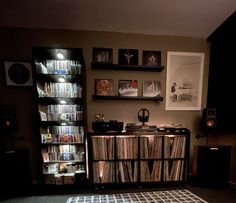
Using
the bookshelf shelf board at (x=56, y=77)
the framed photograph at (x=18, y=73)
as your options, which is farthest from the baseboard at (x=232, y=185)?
the framed photograph at (x=18, y=73)

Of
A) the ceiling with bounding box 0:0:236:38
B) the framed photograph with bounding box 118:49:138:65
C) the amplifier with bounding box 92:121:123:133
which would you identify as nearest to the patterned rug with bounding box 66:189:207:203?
the amplifier with bounding box 92:121:123:133

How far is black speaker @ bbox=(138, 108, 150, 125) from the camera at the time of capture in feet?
6.80

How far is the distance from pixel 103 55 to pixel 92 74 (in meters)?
0.35

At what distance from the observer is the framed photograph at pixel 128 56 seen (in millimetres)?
2143

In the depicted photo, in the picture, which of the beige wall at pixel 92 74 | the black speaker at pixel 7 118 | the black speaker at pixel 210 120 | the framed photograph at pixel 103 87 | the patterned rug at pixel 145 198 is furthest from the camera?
the framed photograph at pixel 103 87

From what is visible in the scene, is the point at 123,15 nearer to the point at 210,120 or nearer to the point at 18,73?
the point at 18,73

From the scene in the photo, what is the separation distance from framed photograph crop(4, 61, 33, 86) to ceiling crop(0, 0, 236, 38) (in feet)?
1.87

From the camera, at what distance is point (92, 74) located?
2137mm

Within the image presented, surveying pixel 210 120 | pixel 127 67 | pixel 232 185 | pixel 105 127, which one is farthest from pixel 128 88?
pixel 232 185

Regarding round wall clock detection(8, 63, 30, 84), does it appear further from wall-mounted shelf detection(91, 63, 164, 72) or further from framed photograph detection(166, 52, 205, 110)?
framed photograph detection(166, 52, 205, 110)

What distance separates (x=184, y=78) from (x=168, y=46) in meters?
0.59

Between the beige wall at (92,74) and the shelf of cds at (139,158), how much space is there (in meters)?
0.38

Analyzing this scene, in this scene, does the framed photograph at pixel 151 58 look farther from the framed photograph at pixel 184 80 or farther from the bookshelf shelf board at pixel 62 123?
the bookshelf shelf board at pixel 62 123

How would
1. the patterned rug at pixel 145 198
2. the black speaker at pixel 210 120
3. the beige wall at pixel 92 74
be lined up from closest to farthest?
the patterned rug at pixel 145 198
the black speaker at pixel 210 120
the beige wall at pixel 92 74
